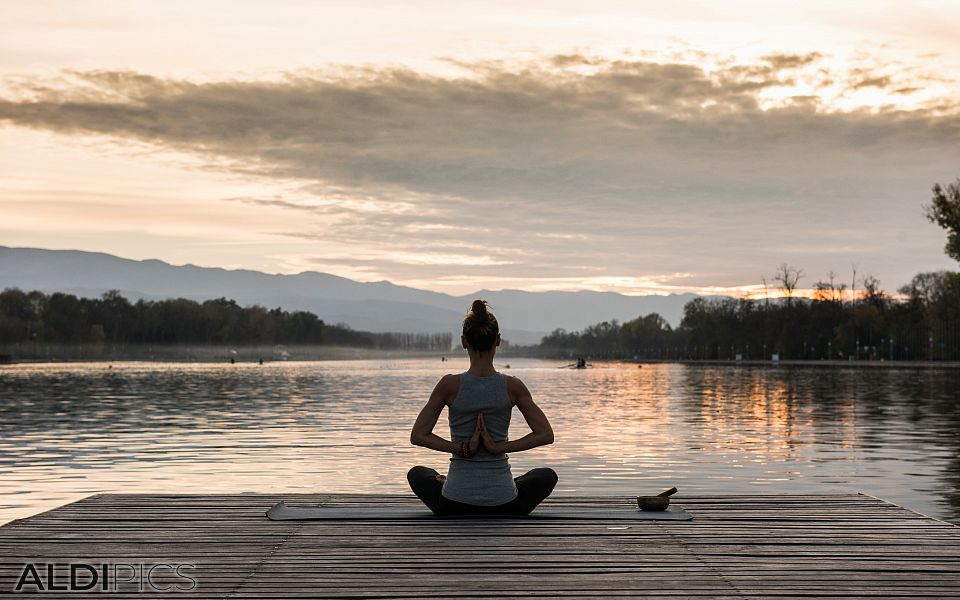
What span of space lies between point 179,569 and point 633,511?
5115 millimetres

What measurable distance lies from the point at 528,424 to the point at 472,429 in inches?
21.5

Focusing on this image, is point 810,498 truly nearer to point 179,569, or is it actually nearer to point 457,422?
point 457,422

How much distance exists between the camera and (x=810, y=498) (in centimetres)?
1273

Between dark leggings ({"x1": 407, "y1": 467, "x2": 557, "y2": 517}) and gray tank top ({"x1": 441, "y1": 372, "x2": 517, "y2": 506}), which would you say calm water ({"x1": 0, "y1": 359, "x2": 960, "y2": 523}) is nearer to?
dark leggings ({"x1": 407, "y1": 467, "x2": 557, "y2": 517})

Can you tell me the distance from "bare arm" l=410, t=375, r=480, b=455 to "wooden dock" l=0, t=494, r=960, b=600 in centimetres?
82

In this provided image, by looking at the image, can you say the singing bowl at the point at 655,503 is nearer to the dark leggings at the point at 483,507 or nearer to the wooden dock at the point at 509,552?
the wooden dock at the point at 509,552

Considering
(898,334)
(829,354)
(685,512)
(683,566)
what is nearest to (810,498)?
(685,512)

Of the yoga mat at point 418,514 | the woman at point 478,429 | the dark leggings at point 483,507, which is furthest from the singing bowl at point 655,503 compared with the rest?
the woman at point 478,429

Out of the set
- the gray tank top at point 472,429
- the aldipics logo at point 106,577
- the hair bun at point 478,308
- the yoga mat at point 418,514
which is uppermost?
the hair bun at point 478,308

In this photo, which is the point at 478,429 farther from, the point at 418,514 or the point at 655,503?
the point at 655,503

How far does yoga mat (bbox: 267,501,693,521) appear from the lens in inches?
438

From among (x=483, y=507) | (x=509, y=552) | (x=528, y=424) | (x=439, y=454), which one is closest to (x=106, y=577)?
(x=509, y=552)

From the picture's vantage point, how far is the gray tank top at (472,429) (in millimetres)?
10148

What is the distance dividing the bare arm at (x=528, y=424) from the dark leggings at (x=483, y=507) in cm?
44
